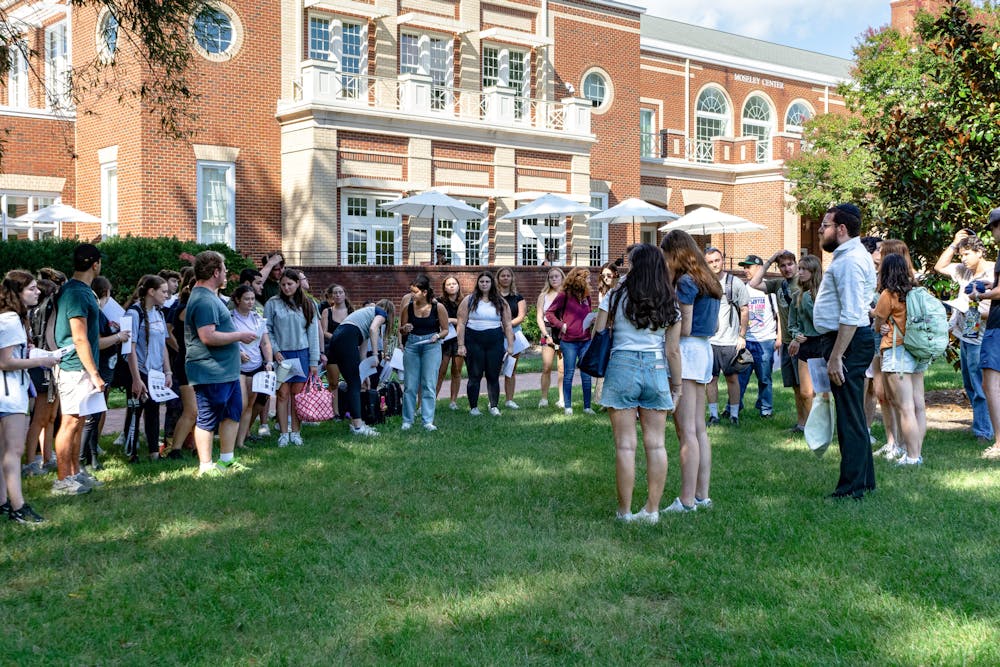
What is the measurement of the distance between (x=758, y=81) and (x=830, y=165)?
11.6 metres

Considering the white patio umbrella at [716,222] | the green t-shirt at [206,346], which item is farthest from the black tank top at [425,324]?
the white patio umbrella at [716,222]

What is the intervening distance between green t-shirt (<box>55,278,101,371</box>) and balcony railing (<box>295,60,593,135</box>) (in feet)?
56.2

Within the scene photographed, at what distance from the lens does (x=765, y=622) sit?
16.2ft

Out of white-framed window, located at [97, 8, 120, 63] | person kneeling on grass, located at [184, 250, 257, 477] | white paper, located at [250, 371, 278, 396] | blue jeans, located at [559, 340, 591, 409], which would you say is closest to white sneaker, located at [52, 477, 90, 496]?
person kneeling on grass, located at [184, 250, 257, 477]

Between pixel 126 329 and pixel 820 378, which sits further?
pixel 126 329

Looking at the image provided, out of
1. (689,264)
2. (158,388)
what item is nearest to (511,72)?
(158,388)

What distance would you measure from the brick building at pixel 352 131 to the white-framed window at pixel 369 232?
52mm

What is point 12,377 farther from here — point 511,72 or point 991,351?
point 511,72

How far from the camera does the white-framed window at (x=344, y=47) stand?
2580 centimetres

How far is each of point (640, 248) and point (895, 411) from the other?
3.93m

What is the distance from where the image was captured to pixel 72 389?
25.6 feet

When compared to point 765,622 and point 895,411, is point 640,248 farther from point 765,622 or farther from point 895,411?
point 895,411

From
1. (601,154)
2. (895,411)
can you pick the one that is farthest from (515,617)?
(601,154)

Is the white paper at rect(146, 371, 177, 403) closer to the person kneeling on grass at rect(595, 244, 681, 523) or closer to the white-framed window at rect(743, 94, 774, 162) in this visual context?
the person kneeling on grass at rect(595, 244, 681, 523)
